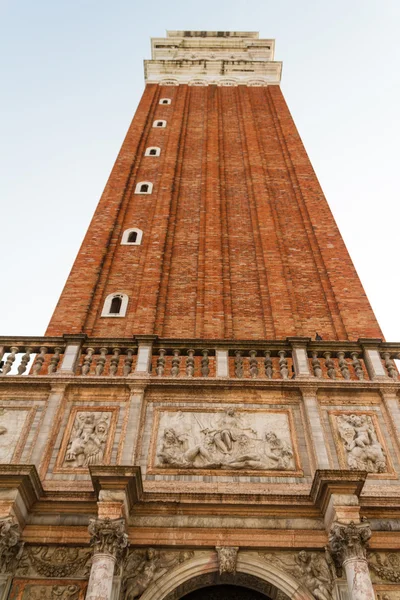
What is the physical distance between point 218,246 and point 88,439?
9308mm

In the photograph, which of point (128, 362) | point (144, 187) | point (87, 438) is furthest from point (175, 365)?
point (144, 187)

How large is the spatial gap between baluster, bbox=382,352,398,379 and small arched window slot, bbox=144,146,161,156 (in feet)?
45.9

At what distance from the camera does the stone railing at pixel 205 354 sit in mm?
10961

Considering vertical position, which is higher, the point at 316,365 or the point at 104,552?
the point at 316,365

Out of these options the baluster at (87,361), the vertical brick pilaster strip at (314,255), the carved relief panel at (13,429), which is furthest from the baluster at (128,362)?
the vertical brick pilaster strip at (314,255)

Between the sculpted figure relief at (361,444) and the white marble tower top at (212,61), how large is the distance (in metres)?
22.5

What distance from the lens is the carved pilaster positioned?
8234mm

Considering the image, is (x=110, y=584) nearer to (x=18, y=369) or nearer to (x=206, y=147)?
Answer: (x=18, y=369)

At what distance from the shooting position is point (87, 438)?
32.2 ft

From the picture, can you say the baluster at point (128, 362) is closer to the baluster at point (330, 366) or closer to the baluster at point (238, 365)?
the baluster at point (238, 365)

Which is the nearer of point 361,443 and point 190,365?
A: point 361,443

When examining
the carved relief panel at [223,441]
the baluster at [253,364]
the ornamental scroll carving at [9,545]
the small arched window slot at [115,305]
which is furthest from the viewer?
the small arched window slot at [115,305]

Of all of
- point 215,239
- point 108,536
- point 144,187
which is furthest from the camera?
point 144,187

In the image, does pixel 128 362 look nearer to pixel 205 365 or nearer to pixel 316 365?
pixel 205 365
